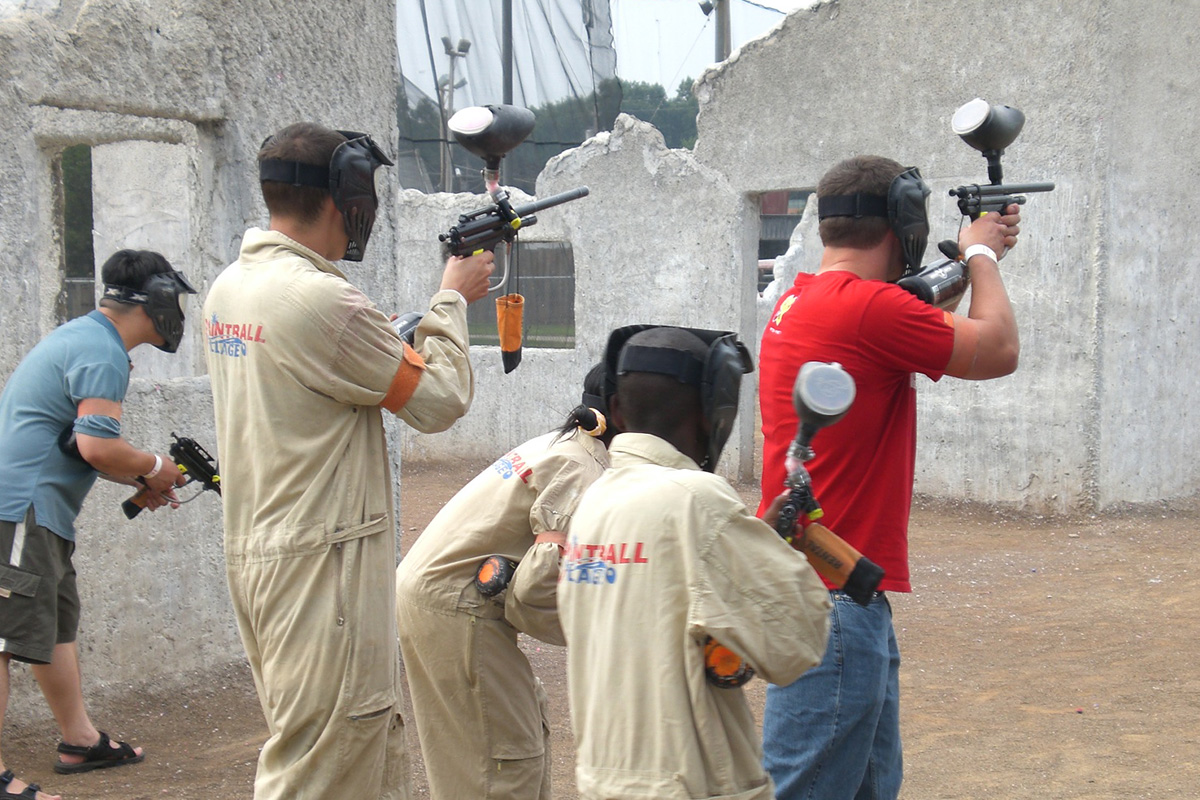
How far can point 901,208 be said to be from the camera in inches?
104

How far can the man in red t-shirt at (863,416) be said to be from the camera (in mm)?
2486

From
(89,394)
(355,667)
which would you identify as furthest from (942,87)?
(355,667)

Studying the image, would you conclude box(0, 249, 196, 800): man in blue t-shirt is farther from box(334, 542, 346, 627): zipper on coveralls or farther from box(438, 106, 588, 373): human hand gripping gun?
box(334, 542, 346, 627): zipper on coveralls

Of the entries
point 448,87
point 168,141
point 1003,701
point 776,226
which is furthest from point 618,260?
point 776,226

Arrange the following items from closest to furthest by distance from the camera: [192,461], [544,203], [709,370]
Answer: [709,370] → [544,203] → [192,461]

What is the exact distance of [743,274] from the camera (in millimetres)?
10859

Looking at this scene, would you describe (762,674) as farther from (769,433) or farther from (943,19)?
(943,19)

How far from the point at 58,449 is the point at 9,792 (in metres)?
1.14

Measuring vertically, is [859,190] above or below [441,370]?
above

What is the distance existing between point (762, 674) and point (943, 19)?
8.80m

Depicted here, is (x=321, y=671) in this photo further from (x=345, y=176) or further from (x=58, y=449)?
(x=58, y=449)

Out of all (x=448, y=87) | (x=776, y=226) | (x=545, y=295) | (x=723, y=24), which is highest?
(x=723, y=24)

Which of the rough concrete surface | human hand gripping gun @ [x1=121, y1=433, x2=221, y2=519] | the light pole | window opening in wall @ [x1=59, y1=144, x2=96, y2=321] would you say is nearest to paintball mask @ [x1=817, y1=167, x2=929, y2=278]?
human hand gripping gun @ [x1=121, y1=433, x2=221, y2=519]

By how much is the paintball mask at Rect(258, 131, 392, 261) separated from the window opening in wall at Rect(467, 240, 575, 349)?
10.1m
